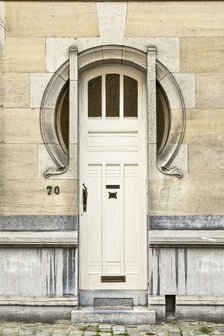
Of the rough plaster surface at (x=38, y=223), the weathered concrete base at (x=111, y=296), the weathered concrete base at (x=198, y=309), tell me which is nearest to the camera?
the weathered concrete base at (x=198, y=309)

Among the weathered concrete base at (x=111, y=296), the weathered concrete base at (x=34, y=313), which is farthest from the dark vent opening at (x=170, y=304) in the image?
the weathered concrete base at (x=34, y=313)

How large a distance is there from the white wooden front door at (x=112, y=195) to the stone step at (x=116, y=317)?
54cm

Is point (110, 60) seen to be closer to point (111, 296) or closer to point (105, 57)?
point (105, 57)

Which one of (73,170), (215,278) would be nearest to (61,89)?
(73,170)

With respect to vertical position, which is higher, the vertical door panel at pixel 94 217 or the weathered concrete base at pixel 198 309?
the vertical door panel at pixel 94 217

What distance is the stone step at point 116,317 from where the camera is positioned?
29.1 ft

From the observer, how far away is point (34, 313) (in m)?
9.00

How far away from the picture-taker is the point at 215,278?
9039 mm

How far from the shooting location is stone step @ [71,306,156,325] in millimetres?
8859

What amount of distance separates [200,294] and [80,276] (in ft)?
5.67

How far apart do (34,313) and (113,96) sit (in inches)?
129

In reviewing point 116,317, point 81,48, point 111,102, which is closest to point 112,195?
point 111,102

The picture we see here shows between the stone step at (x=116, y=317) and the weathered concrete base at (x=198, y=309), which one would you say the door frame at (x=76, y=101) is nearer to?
the stone step at (x=116, y=317)

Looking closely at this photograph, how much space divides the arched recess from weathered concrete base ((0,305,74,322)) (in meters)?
1.85
